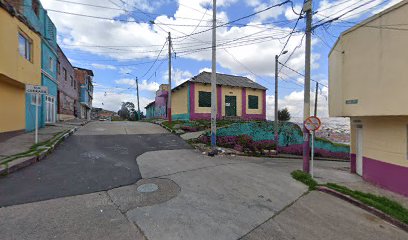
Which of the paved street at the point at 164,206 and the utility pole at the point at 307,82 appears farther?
the utility pole at the point at 307,82

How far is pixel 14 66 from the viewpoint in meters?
10.0

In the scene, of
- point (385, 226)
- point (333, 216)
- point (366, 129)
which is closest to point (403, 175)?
point (366, 129)

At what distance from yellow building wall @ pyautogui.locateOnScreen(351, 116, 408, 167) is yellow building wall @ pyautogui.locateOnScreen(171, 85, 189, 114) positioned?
1694 centimetres

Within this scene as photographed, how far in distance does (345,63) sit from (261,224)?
8058 mm

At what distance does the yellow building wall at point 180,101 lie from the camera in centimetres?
2475

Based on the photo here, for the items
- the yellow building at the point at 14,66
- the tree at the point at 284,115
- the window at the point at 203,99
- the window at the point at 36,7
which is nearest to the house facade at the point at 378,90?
the yellow building at the point at 14,66

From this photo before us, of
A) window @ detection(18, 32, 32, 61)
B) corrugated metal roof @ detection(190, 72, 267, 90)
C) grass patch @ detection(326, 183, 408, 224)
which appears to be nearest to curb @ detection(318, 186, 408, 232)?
grass patch @ detection(326, 183, 408, 224)

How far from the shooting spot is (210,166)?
30.7ft

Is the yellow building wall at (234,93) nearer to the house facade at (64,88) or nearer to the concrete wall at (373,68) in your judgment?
the concrete wall at (373,68)

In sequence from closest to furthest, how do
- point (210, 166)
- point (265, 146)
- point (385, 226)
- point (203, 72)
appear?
point (385, 226) → point (210, 166) → point (265, 146) → point (203, 72)

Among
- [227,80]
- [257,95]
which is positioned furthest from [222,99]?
[257,95]

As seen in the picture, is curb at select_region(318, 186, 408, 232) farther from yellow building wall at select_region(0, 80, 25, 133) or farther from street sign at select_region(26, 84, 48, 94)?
yellow building wall at select_region(0, 80, 25, 133)

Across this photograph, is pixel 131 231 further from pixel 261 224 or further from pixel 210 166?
pixel 210 166

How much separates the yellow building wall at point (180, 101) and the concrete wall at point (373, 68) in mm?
16348
